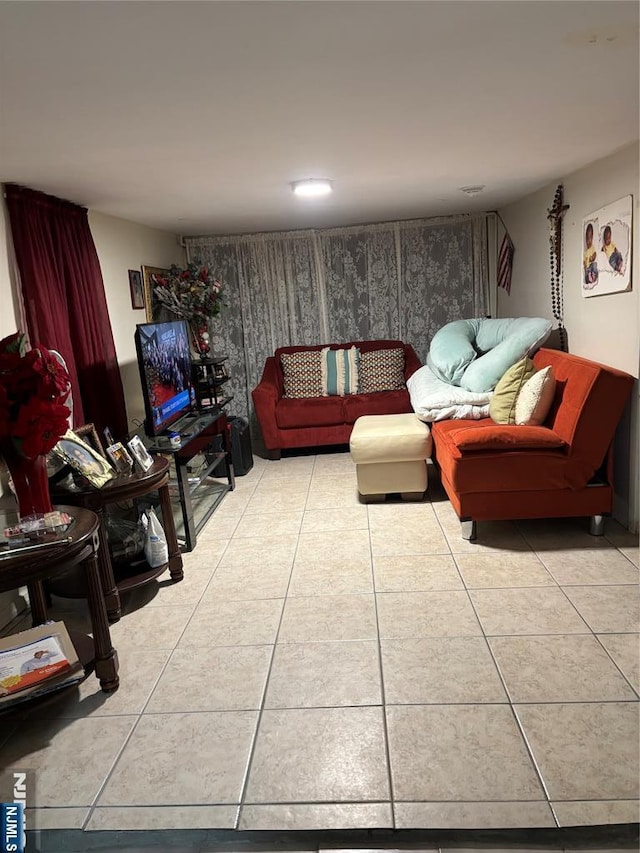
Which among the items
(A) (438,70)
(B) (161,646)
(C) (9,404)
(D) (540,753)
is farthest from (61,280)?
(D) (540,753)

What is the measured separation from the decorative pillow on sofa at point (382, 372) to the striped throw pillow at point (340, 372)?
0.30 feet

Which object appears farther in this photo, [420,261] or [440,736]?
[420,261]

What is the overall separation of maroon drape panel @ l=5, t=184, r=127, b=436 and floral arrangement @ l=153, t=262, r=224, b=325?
1350 mm

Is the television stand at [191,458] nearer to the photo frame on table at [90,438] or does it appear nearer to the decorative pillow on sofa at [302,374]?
the photo frame on table at [90,438]

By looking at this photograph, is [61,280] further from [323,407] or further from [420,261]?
[420,261]

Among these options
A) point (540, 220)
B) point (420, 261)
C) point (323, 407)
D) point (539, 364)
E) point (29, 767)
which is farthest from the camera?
point (420, 261)

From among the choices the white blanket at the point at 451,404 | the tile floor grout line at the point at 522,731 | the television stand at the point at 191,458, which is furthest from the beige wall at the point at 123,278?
the tile floor grout line at the point at 522,731

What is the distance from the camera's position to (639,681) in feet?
7.00

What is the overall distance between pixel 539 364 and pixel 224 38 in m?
3.14

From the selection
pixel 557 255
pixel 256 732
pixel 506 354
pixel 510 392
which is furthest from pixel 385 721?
pixel 557 255

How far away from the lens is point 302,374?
19.1ft

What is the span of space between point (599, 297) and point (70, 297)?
Result: 312cm

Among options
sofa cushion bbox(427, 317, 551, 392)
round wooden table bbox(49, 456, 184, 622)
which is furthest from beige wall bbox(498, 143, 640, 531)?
round wooden table bbox(49, 456, 184, 622)

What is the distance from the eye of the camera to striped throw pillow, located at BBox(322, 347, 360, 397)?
574cm
